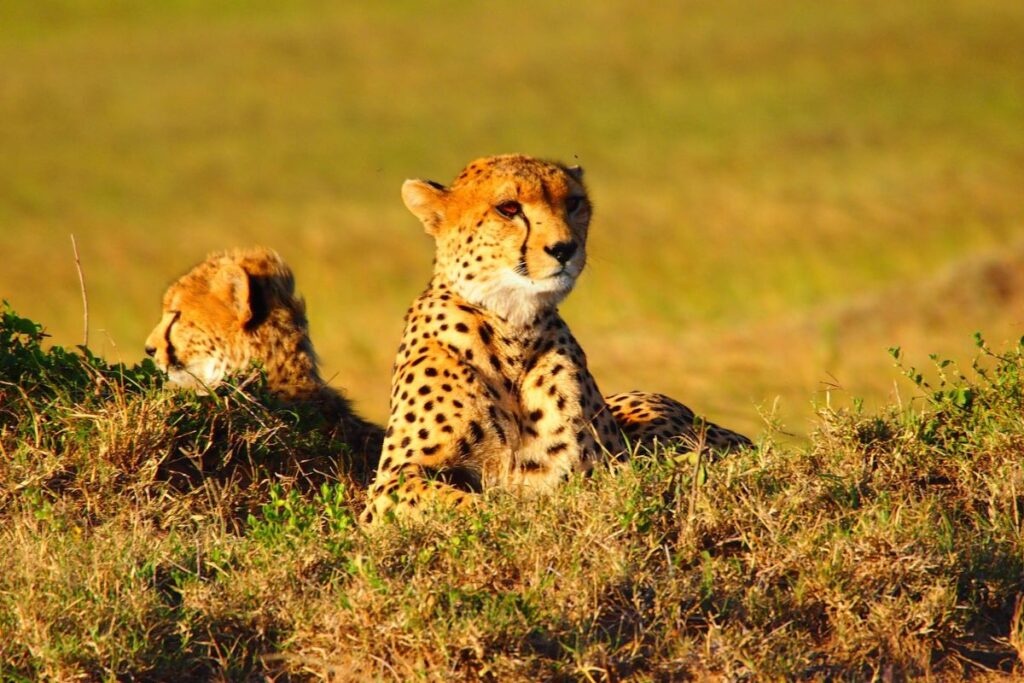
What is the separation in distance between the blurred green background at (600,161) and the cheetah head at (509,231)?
30.7 inches

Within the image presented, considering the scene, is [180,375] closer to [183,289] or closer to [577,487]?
[183,289]

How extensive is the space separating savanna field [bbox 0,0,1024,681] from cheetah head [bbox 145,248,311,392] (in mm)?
469

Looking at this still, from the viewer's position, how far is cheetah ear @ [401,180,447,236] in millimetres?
5301

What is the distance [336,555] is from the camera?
4.00 meters

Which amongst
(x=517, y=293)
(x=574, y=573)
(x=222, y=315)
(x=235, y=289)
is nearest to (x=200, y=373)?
(x=222, y=315)

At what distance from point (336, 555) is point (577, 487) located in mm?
718

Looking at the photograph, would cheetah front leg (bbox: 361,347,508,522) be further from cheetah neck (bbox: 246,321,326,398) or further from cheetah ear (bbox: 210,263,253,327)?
cheetah ear (bbox: 210,263,253,327)

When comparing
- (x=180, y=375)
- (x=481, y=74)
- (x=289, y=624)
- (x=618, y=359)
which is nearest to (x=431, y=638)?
(x=289, y=624)

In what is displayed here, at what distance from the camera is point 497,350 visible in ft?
16.8

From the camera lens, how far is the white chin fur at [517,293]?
498 cm

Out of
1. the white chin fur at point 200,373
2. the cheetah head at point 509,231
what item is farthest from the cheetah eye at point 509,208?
the white chin fur at point 200,373

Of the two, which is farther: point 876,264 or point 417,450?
point 876,264

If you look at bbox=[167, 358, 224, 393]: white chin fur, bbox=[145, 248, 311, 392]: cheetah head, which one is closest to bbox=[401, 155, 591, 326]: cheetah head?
bbox=[145, 248, 311, 392]: cheetah head

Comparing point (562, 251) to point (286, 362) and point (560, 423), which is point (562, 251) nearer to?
point (560, 423)
